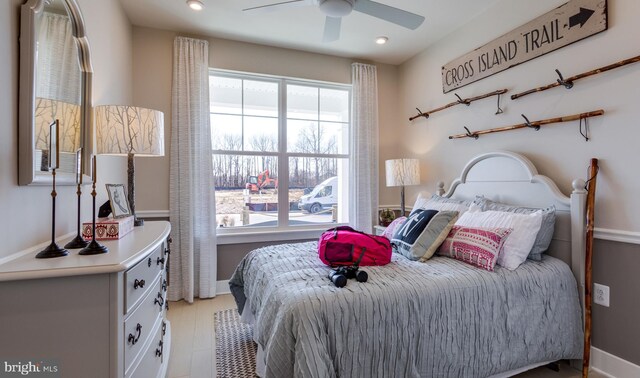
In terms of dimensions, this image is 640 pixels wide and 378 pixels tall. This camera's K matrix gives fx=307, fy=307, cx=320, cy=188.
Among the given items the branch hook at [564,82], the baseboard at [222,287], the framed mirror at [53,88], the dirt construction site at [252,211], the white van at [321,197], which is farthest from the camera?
the white van at [321,197]

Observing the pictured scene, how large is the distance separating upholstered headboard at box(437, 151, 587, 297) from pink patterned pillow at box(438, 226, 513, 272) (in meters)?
0.43

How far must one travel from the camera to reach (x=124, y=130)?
1848 millimetres

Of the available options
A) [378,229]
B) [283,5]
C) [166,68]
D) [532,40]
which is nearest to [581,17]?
[532,40]

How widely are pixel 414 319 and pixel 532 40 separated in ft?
7.64

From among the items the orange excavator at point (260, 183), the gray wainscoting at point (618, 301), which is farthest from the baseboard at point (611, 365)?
the orange excavator at point (260, 183)

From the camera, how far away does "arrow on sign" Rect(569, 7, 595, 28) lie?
80.0 inches

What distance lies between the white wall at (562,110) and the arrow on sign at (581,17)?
11 cm

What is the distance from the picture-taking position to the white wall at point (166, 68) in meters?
3.13

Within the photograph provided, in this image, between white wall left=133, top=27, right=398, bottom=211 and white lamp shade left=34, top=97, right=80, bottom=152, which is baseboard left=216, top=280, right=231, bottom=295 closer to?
white wall left=133, top=27, right=398, bottom=211

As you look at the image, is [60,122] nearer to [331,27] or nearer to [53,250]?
[53,250]

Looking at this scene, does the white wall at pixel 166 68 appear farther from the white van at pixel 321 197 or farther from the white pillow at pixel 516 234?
the white pillow at pixel 516 234

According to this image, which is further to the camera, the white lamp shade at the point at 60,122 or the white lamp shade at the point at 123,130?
the white lamp shade at the point at 123,130


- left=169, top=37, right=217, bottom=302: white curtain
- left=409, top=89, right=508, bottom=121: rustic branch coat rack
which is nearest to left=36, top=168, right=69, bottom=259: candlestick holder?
left=169, top=37, right=217, bottom=302: white curtain

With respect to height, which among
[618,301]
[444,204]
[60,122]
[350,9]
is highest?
[350,9]
